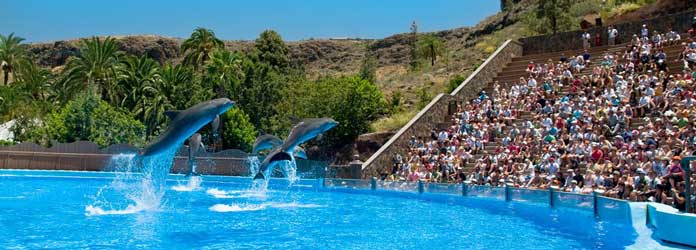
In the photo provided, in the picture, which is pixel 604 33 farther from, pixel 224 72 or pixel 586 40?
pixel 224 72

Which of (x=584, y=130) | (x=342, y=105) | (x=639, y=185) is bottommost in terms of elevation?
(x=639, y=185)

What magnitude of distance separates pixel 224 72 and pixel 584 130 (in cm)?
2834

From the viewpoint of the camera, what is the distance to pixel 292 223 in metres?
15.2

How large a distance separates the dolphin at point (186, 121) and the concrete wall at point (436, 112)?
13837mm

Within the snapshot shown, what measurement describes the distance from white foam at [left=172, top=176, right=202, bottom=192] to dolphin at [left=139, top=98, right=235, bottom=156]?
13736 millimetres

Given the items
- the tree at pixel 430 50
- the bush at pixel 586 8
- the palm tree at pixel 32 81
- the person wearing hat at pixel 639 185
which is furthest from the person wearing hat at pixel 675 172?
the tree at pixel 430 50

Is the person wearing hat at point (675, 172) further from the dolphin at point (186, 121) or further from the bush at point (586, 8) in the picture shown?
the bush at point (586, 8)

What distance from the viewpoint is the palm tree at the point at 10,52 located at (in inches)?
2378

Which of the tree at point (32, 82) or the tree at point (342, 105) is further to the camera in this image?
the tree at point (32, 82)

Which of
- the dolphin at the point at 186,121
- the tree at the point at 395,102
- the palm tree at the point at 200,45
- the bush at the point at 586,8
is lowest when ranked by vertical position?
the dolphin at the point at 186,121

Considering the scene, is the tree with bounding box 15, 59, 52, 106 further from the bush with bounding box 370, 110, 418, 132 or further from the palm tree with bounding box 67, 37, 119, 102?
the bush with bounding box 370, 110, 418, 132

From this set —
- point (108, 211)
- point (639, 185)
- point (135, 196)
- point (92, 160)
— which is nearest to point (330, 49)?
point (92, 160)

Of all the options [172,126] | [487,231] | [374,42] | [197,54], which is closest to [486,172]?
[487,231]

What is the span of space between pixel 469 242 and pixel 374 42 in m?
92.3
